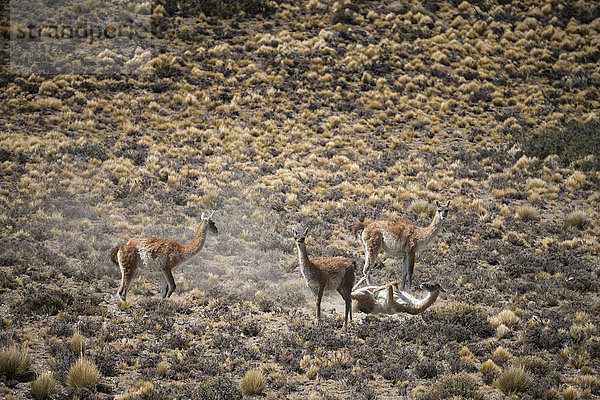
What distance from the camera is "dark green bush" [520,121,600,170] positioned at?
24.4 m

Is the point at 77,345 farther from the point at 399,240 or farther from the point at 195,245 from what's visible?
the point at 399,240

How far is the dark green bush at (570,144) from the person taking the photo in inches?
960

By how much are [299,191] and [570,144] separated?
14.4 m

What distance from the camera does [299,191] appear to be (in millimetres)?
21250

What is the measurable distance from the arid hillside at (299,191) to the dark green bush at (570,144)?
143mm

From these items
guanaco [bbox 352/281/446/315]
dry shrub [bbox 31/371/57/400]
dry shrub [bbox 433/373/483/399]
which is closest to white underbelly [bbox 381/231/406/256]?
guanaco [bbox 352/281/446/315]

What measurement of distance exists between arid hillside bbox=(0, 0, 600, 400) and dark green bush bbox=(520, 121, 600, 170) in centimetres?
14

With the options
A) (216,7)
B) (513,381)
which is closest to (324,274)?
(513,381)

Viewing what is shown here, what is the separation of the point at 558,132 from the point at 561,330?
63.1ft

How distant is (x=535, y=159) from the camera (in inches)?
979

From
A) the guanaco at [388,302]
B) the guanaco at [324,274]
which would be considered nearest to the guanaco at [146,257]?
the guanaco at [324,274]

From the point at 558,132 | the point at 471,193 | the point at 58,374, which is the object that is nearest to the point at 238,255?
the point at 58,374

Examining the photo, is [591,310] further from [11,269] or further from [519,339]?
[11,269]

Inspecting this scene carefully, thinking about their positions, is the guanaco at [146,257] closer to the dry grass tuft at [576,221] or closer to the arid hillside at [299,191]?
the arid hillside at [299,191]
